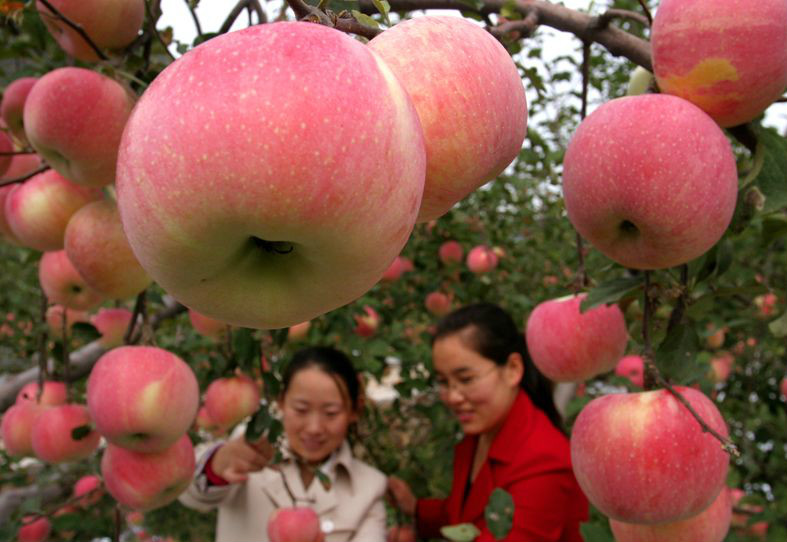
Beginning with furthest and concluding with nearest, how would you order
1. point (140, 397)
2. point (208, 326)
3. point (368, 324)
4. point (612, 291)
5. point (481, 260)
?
point (481, 260)
point (368, 324)
point (208, 326)
point (140, 397)
point (612, 291)

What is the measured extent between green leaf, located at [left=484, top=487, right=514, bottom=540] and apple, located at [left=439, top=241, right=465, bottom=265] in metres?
1.37

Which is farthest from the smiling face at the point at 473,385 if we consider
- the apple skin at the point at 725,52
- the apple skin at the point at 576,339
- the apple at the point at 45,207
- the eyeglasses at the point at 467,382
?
the apple skin at the point at 725,52

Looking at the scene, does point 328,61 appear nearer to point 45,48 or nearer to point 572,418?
point 45,48

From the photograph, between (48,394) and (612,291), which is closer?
(612,291)

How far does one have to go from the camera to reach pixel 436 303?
270 centimetres

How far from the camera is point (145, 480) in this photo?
119cm

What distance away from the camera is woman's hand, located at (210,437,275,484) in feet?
5.46

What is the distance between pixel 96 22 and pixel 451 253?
1.67 m

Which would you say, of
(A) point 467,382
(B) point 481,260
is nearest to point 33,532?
(A) point 467,382

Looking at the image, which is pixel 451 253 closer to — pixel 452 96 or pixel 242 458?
pixel 242 458

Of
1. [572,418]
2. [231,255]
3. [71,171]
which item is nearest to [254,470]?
[572,418]

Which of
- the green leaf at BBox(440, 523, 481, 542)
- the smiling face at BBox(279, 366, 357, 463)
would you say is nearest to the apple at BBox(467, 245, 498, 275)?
the smiling face at BBox(279, 366, 357, 463)

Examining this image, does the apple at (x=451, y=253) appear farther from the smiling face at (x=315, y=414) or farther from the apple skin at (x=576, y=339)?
the apple skin at (x=576, y=339)

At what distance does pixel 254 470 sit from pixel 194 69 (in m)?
1.48
